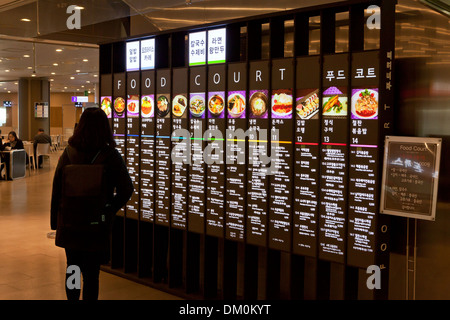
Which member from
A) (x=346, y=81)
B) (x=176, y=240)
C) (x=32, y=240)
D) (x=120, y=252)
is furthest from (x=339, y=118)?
(x=32, y=240)

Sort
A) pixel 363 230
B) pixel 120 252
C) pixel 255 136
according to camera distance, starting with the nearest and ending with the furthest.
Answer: pixel 363 230 < pixel 255 136 < pixel 120 252

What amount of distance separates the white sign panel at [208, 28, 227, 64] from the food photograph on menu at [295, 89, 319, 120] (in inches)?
35.0

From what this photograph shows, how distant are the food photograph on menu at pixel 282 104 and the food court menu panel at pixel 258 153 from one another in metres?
0.06

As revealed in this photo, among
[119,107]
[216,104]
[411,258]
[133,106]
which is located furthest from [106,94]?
[411,258]

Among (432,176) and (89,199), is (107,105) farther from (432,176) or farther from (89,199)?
(432,176)

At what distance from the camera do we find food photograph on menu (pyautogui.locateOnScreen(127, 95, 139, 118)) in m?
4.99

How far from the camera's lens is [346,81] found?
341 centimetres

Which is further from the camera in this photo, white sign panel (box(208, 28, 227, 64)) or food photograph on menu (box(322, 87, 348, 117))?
white sign panel (box(208, 28, 227, 64))

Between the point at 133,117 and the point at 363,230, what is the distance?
2.65 metres

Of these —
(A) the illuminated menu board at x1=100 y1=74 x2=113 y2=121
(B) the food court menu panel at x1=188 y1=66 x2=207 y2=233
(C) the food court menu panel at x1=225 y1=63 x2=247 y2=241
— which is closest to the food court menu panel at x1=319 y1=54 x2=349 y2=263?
(C) the food court menu panel at x1=225 y1=63 x2=247 y2=241

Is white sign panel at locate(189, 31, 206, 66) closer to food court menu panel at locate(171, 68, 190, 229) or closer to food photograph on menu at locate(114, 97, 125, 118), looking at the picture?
food court menu panel at locate(171, 68, 190, 229)

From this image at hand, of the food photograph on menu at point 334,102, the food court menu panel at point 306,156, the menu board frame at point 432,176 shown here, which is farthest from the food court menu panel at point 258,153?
the menu board frame at point 432,176

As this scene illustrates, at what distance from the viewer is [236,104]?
13.5 ft

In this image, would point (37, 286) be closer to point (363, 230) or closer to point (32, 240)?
point (32, 240)
